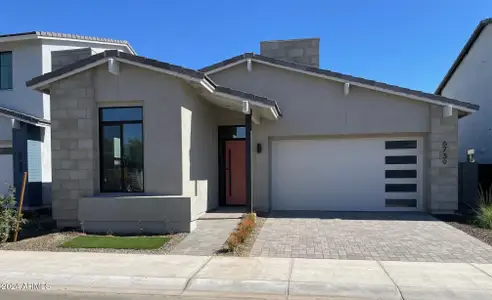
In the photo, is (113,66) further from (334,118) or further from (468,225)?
(468,225)

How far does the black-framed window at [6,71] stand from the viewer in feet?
42.8

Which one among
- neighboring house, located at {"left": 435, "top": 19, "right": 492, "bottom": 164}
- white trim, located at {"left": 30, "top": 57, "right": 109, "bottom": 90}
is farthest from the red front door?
neighboring house, located at {"left": 435, "top": 19, "right": 492, "bottom": 164}

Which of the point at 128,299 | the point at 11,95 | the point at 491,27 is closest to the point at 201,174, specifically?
the point at 128,299

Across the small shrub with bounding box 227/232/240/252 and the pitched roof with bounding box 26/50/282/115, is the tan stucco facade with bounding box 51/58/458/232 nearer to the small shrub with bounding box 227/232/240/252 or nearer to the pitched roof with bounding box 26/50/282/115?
the pitched roof with bounding box 26/50/282/115

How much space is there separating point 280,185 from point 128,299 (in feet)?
24.0

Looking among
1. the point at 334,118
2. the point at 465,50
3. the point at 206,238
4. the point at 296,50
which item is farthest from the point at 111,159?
the point at 465,50

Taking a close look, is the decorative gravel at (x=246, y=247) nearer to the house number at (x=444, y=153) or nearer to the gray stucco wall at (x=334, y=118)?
the gray stucco wall at (x=334, y=118)

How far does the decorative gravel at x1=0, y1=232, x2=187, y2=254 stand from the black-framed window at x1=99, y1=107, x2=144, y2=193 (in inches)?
56.3

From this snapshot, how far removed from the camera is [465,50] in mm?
14906

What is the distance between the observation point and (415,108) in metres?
10.5

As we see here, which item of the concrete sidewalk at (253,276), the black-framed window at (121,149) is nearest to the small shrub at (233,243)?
the concrete sidewalk at (253,276)

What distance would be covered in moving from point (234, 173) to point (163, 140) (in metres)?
3.92

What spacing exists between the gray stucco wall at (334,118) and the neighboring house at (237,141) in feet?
0.10

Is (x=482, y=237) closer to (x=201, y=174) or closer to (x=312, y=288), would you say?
(x=312, y=288)
